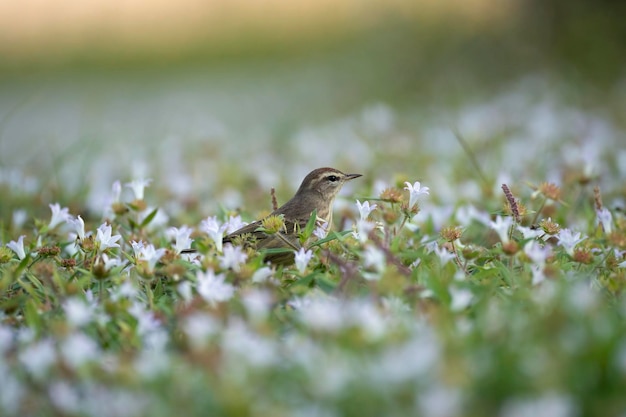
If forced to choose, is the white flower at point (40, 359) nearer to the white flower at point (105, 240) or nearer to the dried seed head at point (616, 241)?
the white flower at point (105, 240)

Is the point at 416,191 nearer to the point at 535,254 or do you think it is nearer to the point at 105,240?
the point at 535,254

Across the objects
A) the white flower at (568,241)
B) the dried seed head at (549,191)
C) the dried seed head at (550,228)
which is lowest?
the white flower at (568,241)

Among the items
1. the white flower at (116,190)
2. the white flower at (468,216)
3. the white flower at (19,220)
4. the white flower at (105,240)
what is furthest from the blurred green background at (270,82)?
the white flower at (105,240)

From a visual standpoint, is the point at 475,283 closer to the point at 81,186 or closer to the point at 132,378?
the point at 132,378

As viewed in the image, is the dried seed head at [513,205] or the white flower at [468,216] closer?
the dried seed head at [513,205]

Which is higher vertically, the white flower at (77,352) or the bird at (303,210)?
the bird at (303,210)

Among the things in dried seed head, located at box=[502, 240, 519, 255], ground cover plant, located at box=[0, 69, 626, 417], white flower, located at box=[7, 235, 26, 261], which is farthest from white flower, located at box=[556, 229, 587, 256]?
white flower, located at box=[7, 235, 26, 261]

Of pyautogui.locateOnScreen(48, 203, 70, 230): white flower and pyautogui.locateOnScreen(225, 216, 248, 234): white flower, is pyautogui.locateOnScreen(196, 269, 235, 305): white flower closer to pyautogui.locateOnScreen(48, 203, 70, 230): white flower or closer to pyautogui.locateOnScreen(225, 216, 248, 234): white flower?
pyautogui.locateOnScreen(225, 216, 248, 234): white flower

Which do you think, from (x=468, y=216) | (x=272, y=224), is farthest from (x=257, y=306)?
(x=468, y=216)
